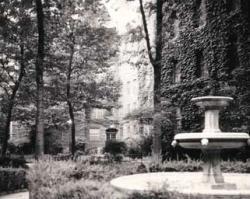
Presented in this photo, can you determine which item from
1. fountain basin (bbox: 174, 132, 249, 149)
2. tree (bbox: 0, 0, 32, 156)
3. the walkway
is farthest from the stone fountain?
tree (bbox: 0, 0, 32, 156)

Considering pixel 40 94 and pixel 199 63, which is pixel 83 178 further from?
pixel 199 63

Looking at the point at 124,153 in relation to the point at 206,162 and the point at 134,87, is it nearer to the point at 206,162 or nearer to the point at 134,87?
the point at 134,87

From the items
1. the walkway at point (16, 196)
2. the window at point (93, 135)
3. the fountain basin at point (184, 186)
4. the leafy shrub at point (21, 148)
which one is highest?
the window at point (93, 135)

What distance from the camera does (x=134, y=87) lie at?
50938mm

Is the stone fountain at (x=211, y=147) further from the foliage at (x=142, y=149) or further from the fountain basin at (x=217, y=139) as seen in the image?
the foliage at (x=142, y=149)

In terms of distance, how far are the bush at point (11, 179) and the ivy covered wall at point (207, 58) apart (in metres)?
10.2

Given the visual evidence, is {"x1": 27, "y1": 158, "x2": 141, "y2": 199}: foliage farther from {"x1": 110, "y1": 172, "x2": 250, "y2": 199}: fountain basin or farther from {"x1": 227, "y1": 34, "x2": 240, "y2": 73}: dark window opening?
{"x1": 227, "y1": 34, "x2": 240, "y2": 73}: dark window opening

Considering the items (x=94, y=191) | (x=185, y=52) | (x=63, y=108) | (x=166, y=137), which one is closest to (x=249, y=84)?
(x=185, y=52)

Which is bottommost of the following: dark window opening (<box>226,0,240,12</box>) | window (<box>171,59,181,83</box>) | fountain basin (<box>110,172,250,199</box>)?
fountain basin (<box>110,172,250,199</box>)

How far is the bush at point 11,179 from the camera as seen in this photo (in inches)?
631

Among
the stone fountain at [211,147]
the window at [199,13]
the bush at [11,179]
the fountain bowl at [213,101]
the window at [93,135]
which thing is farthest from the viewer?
the window at [93,135]

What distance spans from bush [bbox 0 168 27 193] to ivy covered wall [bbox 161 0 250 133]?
10.2m

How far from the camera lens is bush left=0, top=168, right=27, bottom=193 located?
16016 mm

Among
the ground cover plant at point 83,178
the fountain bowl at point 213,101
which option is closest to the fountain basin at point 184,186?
the ground cover plant at point 83,178
